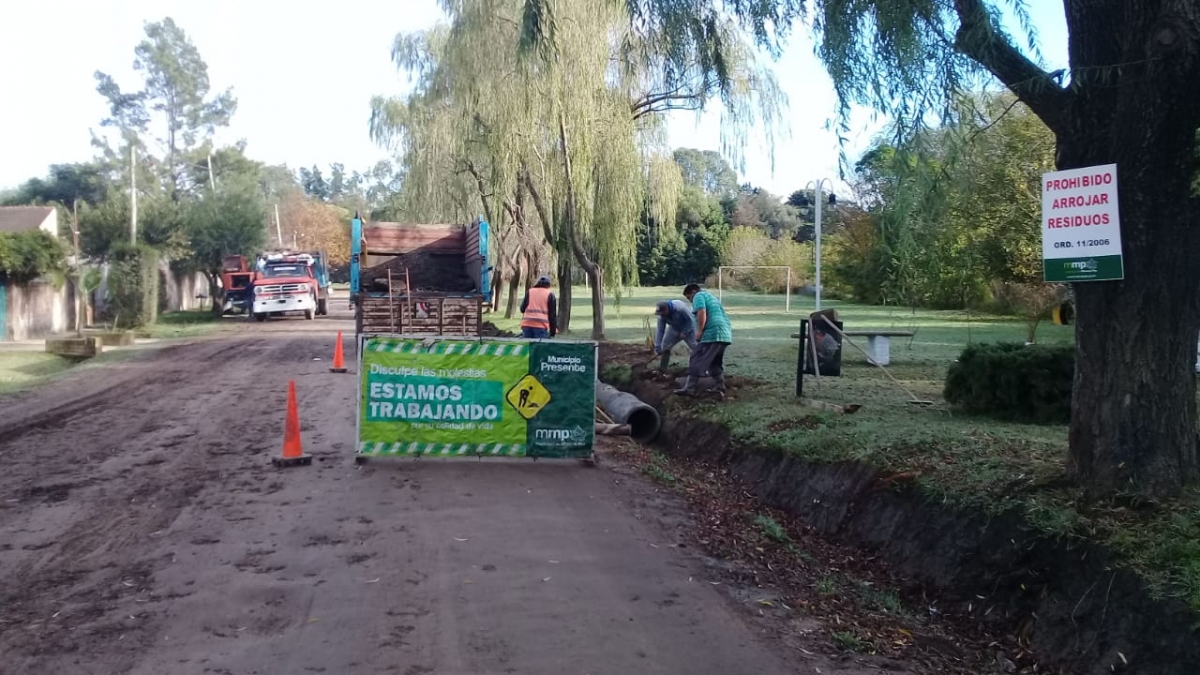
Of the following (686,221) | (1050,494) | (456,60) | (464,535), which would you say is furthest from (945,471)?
(686,221)

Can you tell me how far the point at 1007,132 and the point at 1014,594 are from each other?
13644 mm

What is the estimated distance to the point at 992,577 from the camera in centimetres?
620

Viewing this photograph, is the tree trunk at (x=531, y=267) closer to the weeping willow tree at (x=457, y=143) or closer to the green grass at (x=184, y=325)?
the weeping willow tree at (x=457, y=143)

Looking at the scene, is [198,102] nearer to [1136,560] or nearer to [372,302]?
[372,302]

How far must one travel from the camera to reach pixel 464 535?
730cm

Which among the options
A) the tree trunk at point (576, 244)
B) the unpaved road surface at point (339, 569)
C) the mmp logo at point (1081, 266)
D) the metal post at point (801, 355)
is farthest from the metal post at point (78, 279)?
the mmp logo at point (1081, 266)

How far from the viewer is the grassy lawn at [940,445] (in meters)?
5.48

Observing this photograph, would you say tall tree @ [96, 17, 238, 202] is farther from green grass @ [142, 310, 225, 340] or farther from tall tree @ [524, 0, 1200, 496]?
tall tree @ [524, 0, 1200, 496]

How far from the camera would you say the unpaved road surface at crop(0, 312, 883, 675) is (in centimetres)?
507

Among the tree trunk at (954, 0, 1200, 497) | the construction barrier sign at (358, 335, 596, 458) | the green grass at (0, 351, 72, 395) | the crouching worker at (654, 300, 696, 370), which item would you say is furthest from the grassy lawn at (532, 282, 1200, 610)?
the green grass at (0, 351, 72, 395)

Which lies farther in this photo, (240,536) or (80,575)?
(240,536)

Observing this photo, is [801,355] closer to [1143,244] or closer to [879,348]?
[879,348]

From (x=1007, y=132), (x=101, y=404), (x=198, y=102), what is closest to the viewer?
(x=101, y=404)

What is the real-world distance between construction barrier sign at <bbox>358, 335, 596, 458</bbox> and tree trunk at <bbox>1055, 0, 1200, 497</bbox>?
205 inches
